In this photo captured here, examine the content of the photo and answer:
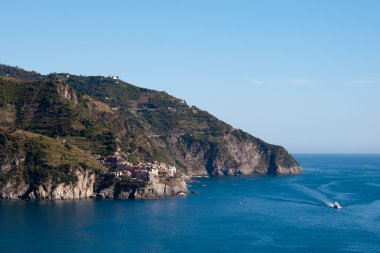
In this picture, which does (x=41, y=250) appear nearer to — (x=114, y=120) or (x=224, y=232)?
(x=224, y=232)

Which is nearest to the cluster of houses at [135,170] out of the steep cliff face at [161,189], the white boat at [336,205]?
the steep cliff face at [161,189]

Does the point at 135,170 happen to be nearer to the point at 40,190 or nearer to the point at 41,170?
the point at 41,170

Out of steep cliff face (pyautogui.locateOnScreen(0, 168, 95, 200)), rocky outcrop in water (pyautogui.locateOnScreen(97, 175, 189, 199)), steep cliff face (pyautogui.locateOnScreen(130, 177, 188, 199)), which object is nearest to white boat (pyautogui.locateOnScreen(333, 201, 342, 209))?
rocky outcrop in water (pyautogui.locateOnScreen(97, 175, 189, 199))

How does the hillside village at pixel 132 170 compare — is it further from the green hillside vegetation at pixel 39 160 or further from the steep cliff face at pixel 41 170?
the steep cliff face at pixel 41 170

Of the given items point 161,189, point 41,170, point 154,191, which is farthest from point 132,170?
point 41,170

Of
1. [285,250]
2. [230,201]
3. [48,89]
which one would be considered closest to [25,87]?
[48,89]

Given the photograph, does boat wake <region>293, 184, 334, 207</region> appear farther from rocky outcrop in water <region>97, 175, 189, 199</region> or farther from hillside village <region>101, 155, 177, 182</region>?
hillside village <region>101, 155, 177, 182</region>
